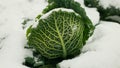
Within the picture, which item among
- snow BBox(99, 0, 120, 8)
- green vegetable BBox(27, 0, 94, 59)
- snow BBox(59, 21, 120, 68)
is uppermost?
snow BBox(99, 0, 120, 8)

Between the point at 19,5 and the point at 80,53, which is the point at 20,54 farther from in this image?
the point at 19,5

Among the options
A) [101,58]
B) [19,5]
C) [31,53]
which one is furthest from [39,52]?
[19,5]

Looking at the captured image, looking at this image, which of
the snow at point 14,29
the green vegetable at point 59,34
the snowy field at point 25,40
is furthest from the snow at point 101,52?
the snow at point 14,29

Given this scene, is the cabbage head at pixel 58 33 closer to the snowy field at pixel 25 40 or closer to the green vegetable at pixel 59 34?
the green vegetable at pixel 59 34

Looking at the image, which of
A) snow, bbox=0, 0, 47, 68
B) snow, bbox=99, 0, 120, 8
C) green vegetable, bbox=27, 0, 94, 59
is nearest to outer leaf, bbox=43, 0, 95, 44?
green vegetable, bbox=27, 0, 94, 59

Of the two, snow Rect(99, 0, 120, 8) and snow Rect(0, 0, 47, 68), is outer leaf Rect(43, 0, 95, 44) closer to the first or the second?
snow Rect(0, 0, 47, 68)

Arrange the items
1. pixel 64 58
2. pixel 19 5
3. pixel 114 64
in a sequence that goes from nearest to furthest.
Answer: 1. pixel 114 64
2. pixel 64 58
3. pixel 19 5

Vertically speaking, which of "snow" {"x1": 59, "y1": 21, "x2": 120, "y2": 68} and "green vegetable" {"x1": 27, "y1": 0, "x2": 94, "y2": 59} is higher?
"green vegetable" {"x1": 27, "y1": 0, "x2": 94, "y2": 59}
